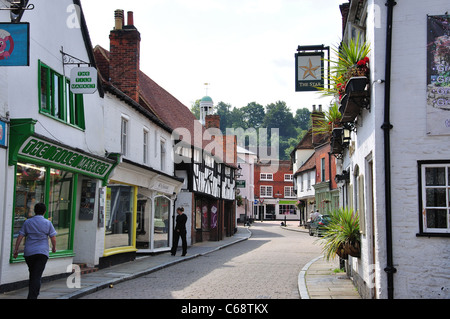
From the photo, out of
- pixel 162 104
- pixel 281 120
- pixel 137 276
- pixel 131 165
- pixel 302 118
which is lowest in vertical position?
pixel 137 276

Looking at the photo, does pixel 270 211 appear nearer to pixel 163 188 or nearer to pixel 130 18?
pixel 163 188

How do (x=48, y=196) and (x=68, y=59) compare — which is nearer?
(x=48, y=196)

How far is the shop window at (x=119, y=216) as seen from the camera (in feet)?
52.0

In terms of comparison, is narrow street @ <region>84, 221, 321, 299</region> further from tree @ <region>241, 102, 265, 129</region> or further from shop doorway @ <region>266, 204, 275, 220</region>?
tree @ <region>241, 102, 265, 129</region>

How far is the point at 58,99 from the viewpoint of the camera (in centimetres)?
1259

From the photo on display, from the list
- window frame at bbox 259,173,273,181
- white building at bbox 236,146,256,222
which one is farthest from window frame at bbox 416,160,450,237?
window frame at bbox 259,173,273,181

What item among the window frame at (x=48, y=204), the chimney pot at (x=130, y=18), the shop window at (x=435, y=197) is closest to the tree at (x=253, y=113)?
the chimney pot at (x=130, y=18)

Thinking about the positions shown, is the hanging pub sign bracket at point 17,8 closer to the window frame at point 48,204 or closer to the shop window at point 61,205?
the window frame at point 48,204

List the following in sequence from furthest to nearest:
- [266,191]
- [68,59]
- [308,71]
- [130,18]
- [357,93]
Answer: [266,191]
[130,18]
[308,71]
[68,59]
[357,93]

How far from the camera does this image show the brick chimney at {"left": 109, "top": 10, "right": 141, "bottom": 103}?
19344 mm

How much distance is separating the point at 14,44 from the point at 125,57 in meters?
10.5

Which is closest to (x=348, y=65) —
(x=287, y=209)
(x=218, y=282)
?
(x=218, y=282)

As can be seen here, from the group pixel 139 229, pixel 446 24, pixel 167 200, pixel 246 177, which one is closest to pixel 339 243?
pixel 446 24

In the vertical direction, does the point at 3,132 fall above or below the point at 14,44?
below
